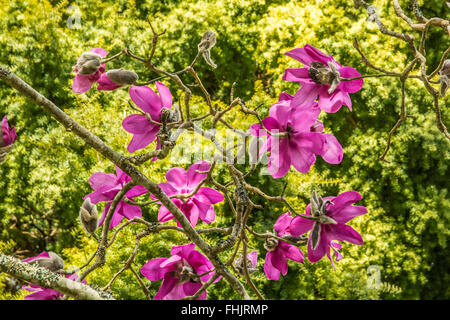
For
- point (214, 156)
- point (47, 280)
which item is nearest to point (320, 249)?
point (214, 156)

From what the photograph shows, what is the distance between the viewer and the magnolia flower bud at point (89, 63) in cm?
44

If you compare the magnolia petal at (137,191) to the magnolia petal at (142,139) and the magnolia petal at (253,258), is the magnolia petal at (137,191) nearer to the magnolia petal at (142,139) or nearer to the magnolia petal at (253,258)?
the magnolia petal at (142,139)

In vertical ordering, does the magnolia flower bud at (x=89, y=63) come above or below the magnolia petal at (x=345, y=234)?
above

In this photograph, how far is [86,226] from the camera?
1.41ft

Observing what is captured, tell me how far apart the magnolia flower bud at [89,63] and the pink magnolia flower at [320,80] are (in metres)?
0.19

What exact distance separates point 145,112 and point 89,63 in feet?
0.24

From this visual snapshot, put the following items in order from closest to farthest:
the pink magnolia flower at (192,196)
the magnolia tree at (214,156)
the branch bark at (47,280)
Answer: the branch bark at (47,280) → the magnolia tree at (214,156) → the pink magnolia flower at (192,196)

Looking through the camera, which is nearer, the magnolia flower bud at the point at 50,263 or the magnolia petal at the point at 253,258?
the magnolia flower bud at the point at 50,263

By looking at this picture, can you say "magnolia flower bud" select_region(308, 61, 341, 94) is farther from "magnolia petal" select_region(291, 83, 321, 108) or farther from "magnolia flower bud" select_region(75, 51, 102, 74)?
"magnolia flower bud" select_region(75, 51, 102, 74)

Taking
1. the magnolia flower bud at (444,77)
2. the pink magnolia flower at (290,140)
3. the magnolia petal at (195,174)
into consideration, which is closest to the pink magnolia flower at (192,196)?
the magnolia petal at (195,174)

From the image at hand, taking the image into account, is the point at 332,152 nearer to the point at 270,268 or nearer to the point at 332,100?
the point at 332,100

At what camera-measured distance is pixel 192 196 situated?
0.51 metres
